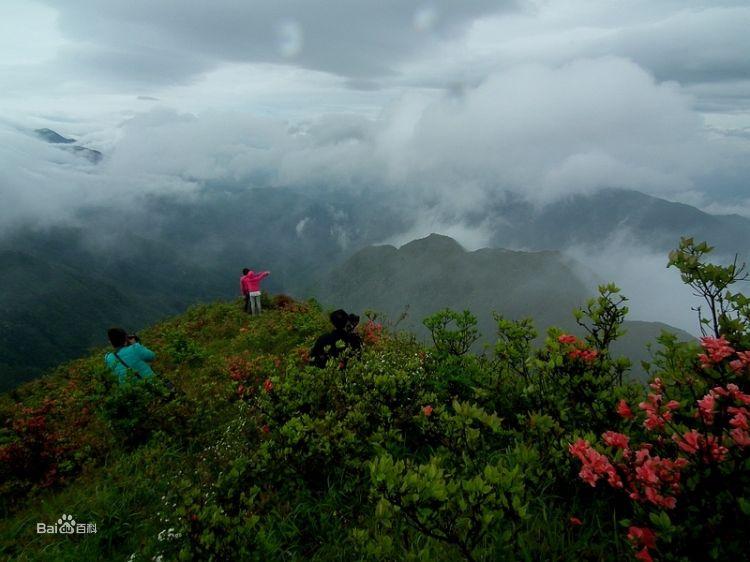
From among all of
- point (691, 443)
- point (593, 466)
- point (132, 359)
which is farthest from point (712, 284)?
point (132, 359)

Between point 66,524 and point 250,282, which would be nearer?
point 66,524

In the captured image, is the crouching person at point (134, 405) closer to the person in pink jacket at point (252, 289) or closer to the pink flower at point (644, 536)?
the pink flower at point (644, 536)

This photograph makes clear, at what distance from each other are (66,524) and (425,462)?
4.09 meters

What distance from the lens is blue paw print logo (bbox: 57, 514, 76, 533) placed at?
16.4ft

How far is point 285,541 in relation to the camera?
4207mm

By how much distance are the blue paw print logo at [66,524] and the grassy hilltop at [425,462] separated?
9cm

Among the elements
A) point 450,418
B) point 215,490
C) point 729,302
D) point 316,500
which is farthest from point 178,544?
point 729,302

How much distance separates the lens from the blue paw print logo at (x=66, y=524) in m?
4.98

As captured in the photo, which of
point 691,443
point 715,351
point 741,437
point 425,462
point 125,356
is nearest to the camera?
point 741,437

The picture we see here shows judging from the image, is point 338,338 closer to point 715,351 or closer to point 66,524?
point 66,524

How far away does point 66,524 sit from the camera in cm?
505

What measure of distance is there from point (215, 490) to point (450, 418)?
251 cm

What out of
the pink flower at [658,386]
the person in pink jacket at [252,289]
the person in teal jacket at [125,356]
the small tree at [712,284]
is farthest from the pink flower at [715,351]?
the person in pink jacket at [252,289]

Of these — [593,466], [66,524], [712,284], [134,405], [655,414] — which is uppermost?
[712,284]
